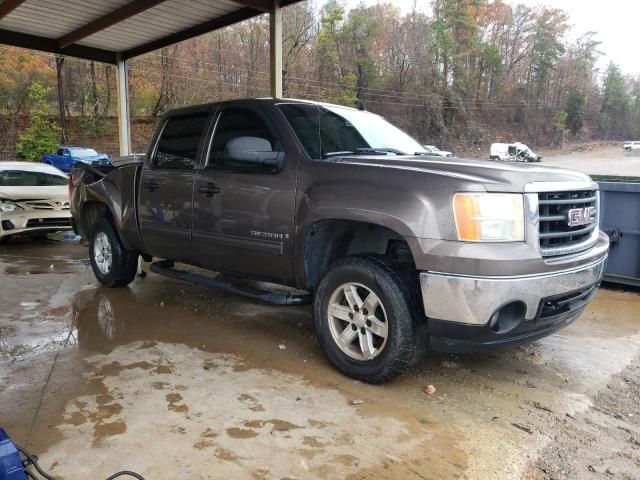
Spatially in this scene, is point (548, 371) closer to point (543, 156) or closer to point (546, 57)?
point (543, 156)

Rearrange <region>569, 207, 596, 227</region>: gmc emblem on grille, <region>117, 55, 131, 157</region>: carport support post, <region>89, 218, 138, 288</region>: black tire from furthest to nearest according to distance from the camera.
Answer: <region>117, 55, 131, 157</region>: carport support post, <region>89, 218, 138, 288</region>: black tire, <region>569, 207, 596, 227</region>: gmc emblem on grille

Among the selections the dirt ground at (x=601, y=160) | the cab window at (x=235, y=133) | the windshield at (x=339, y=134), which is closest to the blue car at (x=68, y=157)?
the dirt ground at (x=601, y=160)

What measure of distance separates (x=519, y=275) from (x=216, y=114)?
2.90 meters

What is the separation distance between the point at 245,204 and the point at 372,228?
1066 millimetres

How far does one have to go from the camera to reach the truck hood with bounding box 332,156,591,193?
117 inches

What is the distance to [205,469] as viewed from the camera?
8.11 feet

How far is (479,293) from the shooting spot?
2.87 metres

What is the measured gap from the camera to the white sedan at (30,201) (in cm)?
855

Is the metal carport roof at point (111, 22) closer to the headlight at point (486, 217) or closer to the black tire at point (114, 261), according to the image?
the black tire at point (114, 261)

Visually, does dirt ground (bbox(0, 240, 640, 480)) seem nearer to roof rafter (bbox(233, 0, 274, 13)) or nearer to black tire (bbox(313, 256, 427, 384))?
black tire (bbox(313, 256, 427, 384))

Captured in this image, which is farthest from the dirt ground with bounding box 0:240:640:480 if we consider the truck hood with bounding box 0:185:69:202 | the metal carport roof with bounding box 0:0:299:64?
the metal carport roof with bounding box 0:0:299:64

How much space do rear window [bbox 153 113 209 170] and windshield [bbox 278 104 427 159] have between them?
0.97 m

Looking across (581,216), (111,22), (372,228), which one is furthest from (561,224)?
(111,22)

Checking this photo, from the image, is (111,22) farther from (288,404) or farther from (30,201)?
(288,404)
